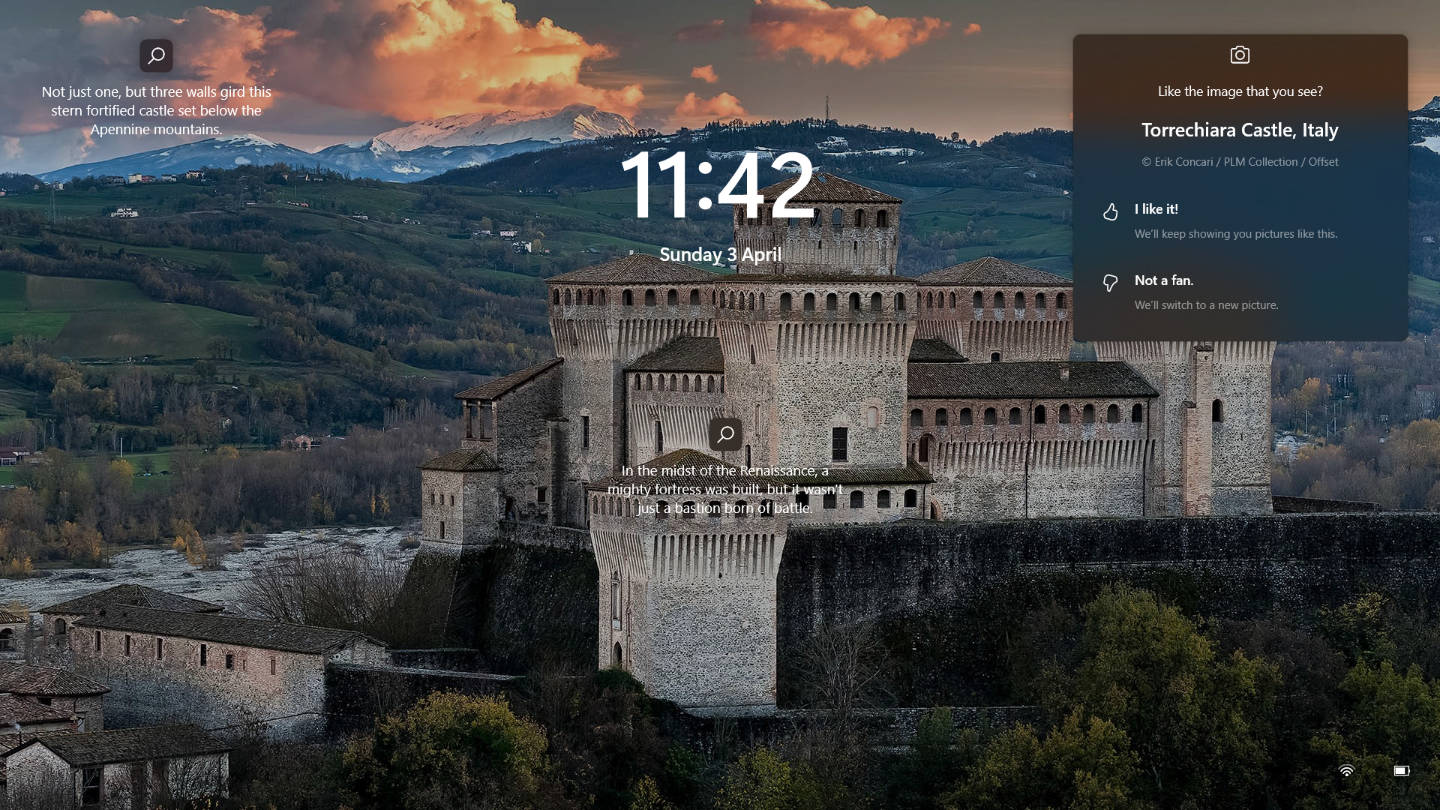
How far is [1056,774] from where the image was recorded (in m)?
54.2

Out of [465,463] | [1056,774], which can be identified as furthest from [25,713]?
[1056,774]

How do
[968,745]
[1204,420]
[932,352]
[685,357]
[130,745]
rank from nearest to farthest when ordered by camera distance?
[968,745]
[130,745]
[685,357]
[1204,420]
[932,352]

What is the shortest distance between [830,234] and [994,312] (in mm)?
8156

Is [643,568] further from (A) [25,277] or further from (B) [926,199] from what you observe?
(B) [926,199]

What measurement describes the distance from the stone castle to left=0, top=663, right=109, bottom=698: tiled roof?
11.0 m

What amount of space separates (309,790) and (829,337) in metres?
16.5

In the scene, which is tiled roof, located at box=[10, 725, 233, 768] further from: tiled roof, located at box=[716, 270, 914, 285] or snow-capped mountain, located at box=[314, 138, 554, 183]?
snow-capped mountain, located at box=[314, 138, 554, 183]

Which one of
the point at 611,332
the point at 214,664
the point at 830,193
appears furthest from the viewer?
the point at 611,332

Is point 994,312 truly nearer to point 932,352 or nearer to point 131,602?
point 932,352

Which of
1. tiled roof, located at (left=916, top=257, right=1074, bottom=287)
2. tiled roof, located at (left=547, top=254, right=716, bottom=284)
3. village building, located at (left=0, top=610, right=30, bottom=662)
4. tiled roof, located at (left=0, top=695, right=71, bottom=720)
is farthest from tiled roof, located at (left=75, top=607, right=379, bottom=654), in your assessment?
tiled roof, located at (left=916, top=257, right=1074, bottom=287)

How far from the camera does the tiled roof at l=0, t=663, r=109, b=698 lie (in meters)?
60.2

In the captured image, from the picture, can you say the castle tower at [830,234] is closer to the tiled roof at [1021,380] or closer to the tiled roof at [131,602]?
the tiled roof at [1021,380]

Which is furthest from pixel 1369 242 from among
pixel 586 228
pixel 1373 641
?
pixel 586 228

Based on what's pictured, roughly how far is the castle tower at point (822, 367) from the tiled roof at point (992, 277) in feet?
19.9
